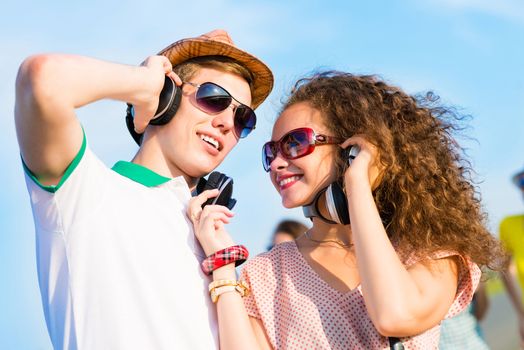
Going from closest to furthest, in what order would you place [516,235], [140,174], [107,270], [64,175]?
[64,175], [107,270], [140,174], [516,235]

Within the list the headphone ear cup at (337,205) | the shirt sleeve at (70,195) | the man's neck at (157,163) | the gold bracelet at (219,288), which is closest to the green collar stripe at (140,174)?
the man's neck at (157,163)

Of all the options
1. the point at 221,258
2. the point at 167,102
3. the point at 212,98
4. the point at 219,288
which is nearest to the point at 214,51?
the point at 212,98

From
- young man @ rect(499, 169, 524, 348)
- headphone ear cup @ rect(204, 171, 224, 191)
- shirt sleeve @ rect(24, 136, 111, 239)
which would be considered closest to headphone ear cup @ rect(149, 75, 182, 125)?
headphone ear cup @ rect(204, 171, 224, 191)

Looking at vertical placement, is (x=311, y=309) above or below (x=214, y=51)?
below

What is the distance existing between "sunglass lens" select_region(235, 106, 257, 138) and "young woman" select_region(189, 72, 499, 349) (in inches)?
4.7

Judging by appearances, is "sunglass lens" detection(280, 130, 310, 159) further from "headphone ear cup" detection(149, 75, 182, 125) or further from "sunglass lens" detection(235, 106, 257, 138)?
"headphone ear cup" detection(149, 75, 182, 125)

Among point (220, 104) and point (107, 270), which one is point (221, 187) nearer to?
point (220, 104)

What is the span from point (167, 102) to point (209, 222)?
0.61 metres

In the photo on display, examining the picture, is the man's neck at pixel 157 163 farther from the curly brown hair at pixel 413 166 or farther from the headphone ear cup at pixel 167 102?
the curly brown hair at pixel 413 166

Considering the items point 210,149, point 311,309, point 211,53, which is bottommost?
point 311,309

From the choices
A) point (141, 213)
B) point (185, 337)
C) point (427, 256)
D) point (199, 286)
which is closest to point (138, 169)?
point (141, 213)

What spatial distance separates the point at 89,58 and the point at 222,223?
920 millimetres

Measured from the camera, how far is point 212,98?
11.5 ft

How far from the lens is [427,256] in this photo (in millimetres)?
3301
